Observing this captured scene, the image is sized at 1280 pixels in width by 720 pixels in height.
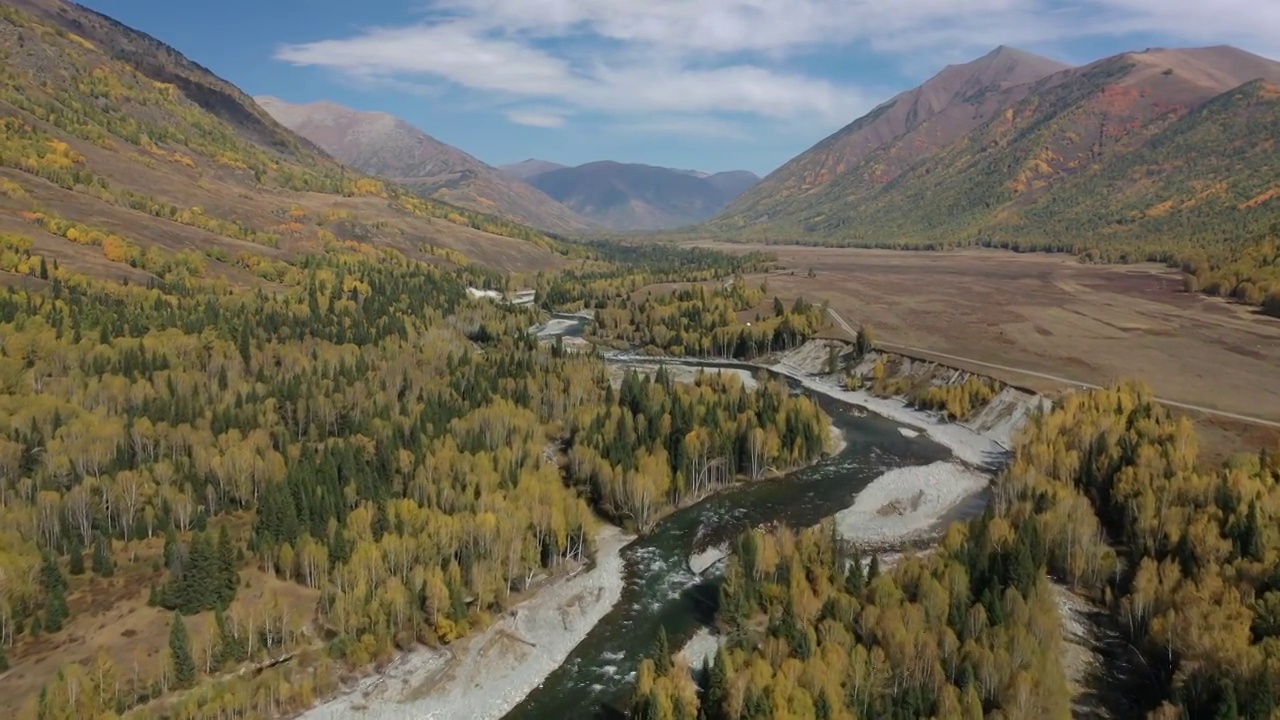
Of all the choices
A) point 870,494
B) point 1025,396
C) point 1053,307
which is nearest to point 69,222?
point 870,494

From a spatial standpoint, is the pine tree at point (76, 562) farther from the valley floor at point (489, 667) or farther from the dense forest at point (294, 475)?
the valley floor at point (489, 667)

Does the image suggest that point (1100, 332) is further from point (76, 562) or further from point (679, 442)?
point (76, 562)

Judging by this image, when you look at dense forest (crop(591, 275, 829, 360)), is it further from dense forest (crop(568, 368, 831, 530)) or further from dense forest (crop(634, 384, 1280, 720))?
dense forest (crop(634, 384, 1280, 720))

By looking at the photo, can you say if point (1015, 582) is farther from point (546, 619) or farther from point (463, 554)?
point (463, 554)

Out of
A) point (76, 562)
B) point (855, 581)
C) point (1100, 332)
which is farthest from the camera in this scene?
point (1100, 332)

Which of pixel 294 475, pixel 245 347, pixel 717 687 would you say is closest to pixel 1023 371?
pixel 717 687

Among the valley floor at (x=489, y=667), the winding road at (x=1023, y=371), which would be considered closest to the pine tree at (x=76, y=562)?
the valley floor at (x=489, y=667)
